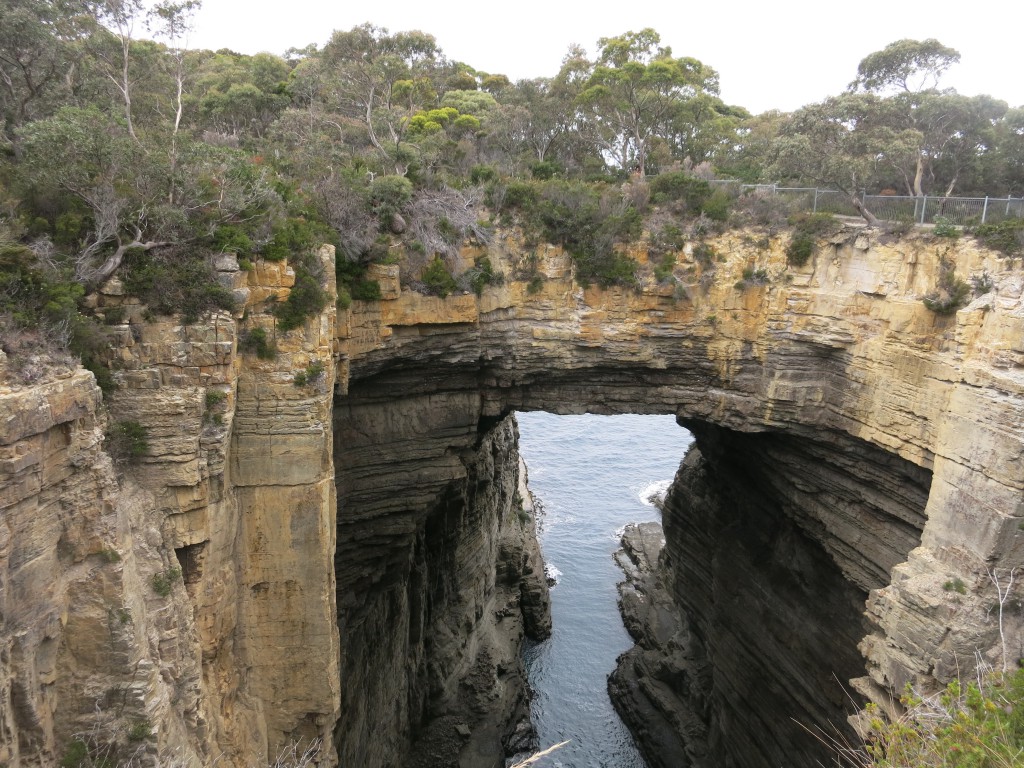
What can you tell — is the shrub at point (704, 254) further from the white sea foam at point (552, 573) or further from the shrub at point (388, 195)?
the white sea foam at point (552, 573)

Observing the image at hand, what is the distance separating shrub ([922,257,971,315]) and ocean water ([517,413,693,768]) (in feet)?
61.5

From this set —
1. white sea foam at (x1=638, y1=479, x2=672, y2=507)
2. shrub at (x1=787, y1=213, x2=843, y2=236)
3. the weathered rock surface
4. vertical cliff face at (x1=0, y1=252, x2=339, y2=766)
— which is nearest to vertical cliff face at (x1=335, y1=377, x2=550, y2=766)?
the weathered rock surface

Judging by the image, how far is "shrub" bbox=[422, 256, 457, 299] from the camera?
633 inches

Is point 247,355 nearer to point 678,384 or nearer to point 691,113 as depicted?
point 678,384

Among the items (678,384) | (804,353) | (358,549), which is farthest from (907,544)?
(358,549)

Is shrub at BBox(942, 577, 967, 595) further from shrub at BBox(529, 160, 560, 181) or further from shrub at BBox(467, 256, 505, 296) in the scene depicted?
shrub at BBox(529, 160, 560, 181)

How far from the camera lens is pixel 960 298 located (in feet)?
44.5

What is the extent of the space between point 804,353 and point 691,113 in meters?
15.4

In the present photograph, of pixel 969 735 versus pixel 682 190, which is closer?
pixel 969 735

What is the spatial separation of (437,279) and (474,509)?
11.3 meters

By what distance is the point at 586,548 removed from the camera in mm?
38719

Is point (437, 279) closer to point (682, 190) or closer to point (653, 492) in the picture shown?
point (682, 190)

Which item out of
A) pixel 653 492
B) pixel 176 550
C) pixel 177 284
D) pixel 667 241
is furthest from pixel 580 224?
pixel 653 492

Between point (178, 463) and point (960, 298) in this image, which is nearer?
point (178, 463)
